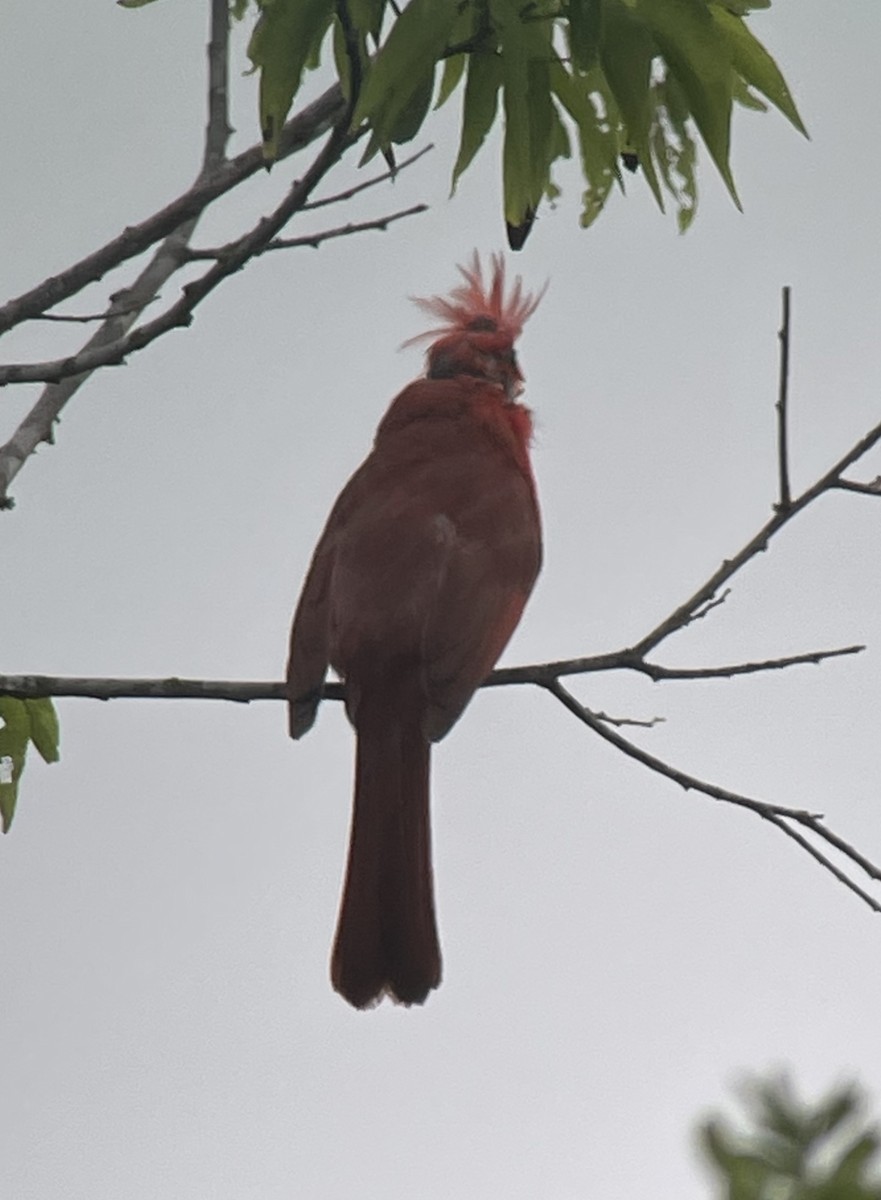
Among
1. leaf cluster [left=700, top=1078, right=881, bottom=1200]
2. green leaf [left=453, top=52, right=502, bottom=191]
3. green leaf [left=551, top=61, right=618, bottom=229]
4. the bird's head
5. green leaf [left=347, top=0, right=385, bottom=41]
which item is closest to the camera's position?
leaf cluster [left=700, top=1078, right=881, bottom=1200]

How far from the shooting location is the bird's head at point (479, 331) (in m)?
5.67

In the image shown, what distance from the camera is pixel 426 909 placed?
4020 millimetres

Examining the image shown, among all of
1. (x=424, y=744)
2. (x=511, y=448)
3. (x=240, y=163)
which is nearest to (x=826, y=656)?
(x=424, y=744)

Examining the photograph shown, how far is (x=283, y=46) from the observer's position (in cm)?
281

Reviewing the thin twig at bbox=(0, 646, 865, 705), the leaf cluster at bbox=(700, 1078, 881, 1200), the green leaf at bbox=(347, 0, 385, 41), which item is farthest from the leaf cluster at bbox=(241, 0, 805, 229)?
the leaf cluster at bbox=(700, 1078, 881, 1200)

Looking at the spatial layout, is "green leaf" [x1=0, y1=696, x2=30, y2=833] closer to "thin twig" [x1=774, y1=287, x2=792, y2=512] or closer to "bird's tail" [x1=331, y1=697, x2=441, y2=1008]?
"bird's tail" [x1=331, y1=697, x2=441, y2=1008]

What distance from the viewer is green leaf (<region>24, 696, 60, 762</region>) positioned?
3676mm

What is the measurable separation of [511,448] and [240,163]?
1.89 meters

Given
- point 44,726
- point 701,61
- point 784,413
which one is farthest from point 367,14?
point 44,726

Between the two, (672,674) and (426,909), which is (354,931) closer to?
(426,909)

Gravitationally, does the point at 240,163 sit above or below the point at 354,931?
above

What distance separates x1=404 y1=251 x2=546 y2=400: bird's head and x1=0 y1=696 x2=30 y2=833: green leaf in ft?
7.85

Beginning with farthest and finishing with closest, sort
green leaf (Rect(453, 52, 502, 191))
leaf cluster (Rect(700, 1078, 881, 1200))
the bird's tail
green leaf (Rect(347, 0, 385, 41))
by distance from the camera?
the bird's tail < green leaf (Rect(453, 52, 502, 191)) < green leaf (Rect(347, 0, 385, 41)) < leaf cluster (Rect(700, 1078, 881, 1200))

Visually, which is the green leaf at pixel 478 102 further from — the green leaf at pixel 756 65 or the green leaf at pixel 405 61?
the green leaf at pixel 756 65
